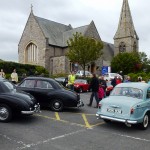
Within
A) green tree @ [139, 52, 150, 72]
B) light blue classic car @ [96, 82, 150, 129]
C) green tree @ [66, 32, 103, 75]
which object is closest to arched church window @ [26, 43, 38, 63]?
green tree @ [66, 32, 103, 75]

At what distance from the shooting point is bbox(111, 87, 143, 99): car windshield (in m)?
10.3

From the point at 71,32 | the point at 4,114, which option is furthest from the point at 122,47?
the point at 4,114

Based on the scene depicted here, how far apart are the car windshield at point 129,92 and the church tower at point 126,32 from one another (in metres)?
60.1

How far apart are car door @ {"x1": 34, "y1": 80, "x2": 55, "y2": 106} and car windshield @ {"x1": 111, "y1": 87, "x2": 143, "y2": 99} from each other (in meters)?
3.35

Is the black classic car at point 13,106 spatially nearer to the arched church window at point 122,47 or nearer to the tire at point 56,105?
the tire at point 56,105

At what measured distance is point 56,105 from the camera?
1261cm

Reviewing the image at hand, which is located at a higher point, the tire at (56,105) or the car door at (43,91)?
the car door at (43,91)

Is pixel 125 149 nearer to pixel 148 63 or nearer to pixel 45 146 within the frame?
pixel 45 146

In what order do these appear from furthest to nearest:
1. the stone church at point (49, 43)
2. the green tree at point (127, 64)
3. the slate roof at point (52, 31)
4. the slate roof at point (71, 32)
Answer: the green tree at point (127, 64) → the slate roof at point (71, 32) → the slate roof at point (52, 31) → the stone church at point (49, 43)

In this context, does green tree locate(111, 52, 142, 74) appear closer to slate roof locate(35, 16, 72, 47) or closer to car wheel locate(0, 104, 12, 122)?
slate roof locate(35, 16, 72, 47)

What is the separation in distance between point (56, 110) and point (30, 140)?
4.91 m

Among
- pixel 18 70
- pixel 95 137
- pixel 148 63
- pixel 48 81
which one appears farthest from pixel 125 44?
pixel 95 137

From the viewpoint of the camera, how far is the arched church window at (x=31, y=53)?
2127 inches

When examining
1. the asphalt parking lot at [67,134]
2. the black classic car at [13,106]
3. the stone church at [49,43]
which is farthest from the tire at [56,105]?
the stone church at [49,43]
